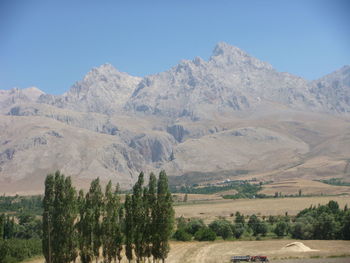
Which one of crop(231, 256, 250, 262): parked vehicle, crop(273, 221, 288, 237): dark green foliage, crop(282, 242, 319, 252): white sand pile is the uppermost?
crop(273, 221, 288, 237): dark green foliage

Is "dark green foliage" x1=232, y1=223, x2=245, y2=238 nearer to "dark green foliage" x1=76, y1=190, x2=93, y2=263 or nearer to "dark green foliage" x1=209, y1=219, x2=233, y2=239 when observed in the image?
"dark green foliage" x1=209, y1=219, x2=233, y2=239

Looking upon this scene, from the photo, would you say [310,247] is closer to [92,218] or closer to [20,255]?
[92,218]

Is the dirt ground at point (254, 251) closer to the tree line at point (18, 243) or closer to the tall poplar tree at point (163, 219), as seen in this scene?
the tree line at point (18, 243)

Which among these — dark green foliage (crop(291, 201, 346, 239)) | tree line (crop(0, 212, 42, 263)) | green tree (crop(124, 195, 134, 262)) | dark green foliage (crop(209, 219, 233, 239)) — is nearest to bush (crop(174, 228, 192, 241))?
dark green foliage (crop(209, 219, 233, 239))

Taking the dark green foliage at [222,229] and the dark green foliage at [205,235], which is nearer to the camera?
the dark green foliage at [205,235]

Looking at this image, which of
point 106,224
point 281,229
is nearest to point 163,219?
point 106,224

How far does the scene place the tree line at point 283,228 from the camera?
388 ft

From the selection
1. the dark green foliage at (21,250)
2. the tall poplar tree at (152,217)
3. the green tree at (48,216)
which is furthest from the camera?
the dark green foliage at (21,250)

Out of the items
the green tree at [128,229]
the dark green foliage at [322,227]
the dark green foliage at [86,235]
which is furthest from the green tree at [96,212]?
the dark green foliage at [322,227]

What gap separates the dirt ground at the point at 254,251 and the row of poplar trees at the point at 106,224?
16977 mm

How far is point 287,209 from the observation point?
191 meters

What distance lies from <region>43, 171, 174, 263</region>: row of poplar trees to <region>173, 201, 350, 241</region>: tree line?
51237 mm

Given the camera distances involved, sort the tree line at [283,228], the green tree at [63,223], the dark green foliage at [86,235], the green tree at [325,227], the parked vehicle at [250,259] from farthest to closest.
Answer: the tree line at [283,228], the green tree at [325,227], the parked vehicle at [250,259], the dark green foliage at [86,235], the green tree at [63,223]

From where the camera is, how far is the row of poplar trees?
7519cm
